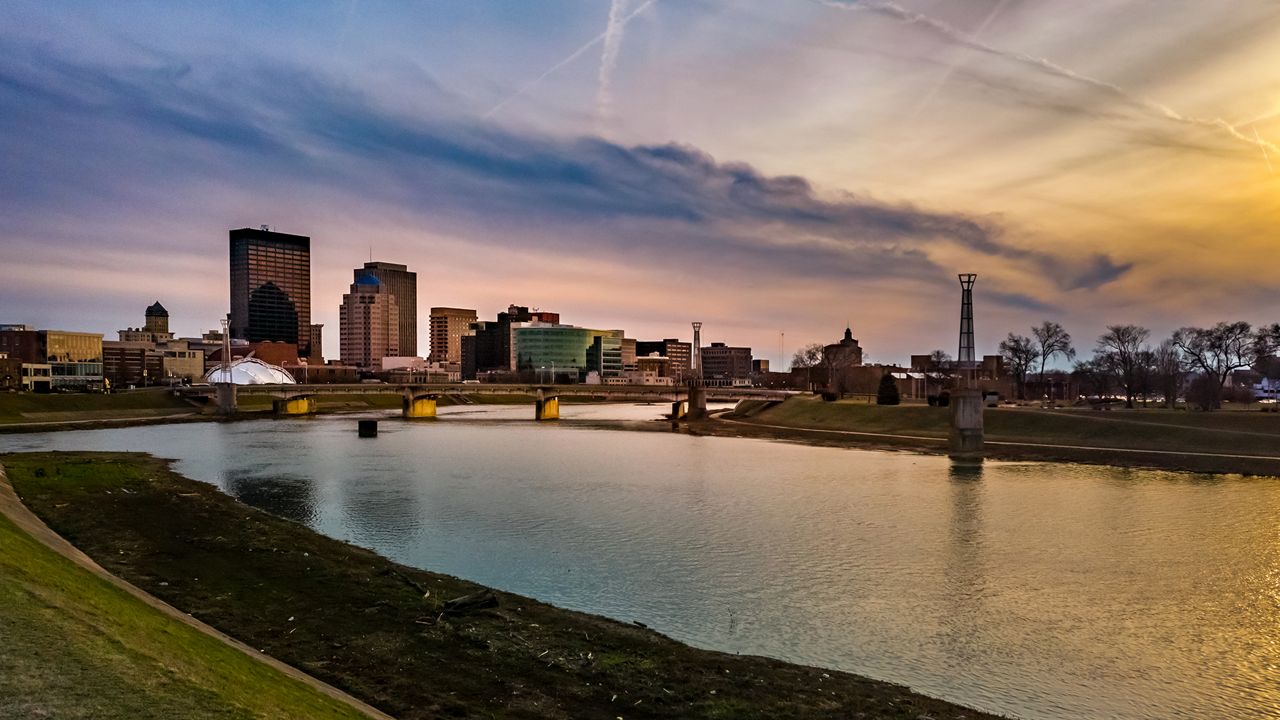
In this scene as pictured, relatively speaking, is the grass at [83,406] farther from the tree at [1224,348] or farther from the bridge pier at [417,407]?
the tree at [1224,348]

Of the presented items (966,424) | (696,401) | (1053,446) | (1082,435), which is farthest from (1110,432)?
(696,401)

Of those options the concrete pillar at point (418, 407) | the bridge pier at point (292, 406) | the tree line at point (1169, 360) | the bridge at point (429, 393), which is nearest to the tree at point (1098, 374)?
the tree line at point (1169, 360)

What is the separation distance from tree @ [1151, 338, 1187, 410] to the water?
2798 inches

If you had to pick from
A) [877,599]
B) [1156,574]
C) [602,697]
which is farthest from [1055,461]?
[602,697]

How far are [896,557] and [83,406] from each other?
131m

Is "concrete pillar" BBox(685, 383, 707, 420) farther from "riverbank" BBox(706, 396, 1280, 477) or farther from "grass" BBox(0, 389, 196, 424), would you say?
"grass" BBox(0, 389, 196, 424)

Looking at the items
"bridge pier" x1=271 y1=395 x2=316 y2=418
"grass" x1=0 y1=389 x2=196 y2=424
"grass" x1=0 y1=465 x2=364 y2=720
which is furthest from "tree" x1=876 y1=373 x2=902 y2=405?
"grass" x1=0 y1=389 x2=196 y2=424

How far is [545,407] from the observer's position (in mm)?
140500

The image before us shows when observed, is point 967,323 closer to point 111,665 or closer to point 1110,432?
point 1110,432

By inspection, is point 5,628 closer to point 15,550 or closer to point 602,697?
point 15,550

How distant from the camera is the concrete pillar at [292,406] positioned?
142 meters

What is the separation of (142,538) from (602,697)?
2110 cm

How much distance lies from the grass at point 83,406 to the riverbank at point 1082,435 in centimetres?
9323

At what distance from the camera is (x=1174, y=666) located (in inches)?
725
